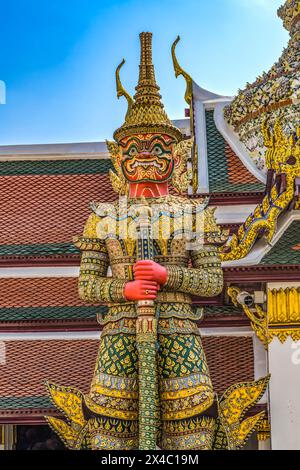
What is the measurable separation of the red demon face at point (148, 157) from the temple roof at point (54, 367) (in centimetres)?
229

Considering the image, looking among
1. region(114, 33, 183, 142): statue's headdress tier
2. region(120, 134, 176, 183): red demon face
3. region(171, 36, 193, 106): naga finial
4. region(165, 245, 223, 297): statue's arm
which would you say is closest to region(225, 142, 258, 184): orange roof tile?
region(171, 36, 193, 106): naga finial

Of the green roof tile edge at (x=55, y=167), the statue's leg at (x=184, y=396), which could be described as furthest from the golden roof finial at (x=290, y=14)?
the statue's leg at (x=184, y=396)

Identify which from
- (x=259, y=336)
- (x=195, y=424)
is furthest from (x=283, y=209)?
(x=195, y=424)

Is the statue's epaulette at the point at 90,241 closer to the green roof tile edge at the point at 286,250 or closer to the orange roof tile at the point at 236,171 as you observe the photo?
the green roof tile edge at the point at 286,250

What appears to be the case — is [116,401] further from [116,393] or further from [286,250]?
[286,250]

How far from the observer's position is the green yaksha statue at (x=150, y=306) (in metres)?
7.78

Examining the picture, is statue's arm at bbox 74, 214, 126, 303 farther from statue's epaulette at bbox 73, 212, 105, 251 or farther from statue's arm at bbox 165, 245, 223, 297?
statue's arm at bbox 165, 245, 223, 297

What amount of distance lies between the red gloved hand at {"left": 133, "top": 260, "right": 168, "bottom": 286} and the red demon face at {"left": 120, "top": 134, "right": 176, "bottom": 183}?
812mm

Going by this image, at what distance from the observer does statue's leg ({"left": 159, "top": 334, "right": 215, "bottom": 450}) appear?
7762mm

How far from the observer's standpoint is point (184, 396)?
779 centimetres

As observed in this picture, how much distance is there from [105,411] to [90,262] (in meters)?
1.20

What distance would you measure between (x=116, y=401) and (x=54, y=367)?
234 cm

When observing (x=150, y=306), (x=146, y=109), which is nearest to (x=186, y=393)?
(x=150, y=306)

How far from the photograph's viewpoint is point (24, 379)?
9945mm
